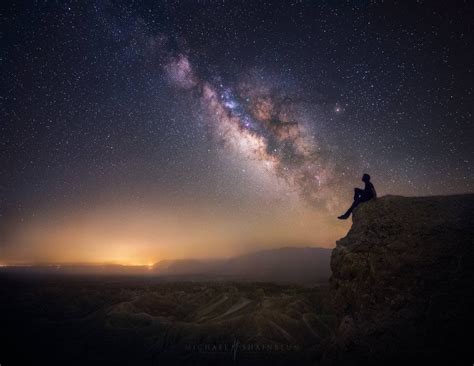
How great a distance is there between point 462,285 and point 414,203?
3.56 metres

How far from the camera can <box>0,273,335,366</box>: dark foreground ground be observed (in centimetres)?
1859

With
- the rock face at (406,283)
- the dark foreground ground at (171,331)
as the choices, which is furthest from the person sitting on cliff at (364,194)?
the dark foreground ground at (171,331)

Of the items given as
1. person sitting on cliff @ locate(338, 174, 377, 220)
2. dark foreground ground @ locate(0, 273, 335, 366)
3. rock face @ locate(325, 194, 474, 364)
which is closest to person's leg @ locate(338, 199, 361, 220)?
person sitting on cliff @ locate(338, 174, 377, 220)

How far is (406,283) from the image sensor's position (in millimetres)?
9312

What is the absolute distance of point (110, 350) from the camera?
20.3m

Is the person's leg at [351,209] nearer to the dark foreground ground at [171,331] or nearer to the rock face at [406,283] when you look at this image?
the rock face at [406,283]

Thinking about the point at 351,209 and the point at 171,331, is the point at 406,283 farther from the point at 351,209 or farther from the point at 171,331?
the point at 171,331

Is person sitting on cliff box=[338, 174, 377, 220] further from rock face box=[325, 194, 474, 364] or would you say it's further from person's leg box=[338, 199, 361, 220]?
rock face box=[325, 194, 474, 364]

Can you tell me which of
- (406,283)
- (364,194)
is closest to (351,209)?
(364,194)

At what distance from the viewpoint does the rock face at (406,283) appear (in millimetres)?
8039

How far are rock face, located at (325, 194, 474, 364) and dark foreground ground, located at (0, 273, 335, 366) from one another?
11.9 ft

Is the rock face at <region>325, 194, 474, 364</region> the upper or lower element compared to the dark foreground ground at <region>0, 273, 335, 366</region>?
upper

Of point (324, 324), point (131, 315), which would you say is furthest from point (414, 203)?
point (131, 315)

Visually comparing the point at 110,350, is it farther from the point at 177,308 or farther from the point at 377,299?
the point at 377,299
